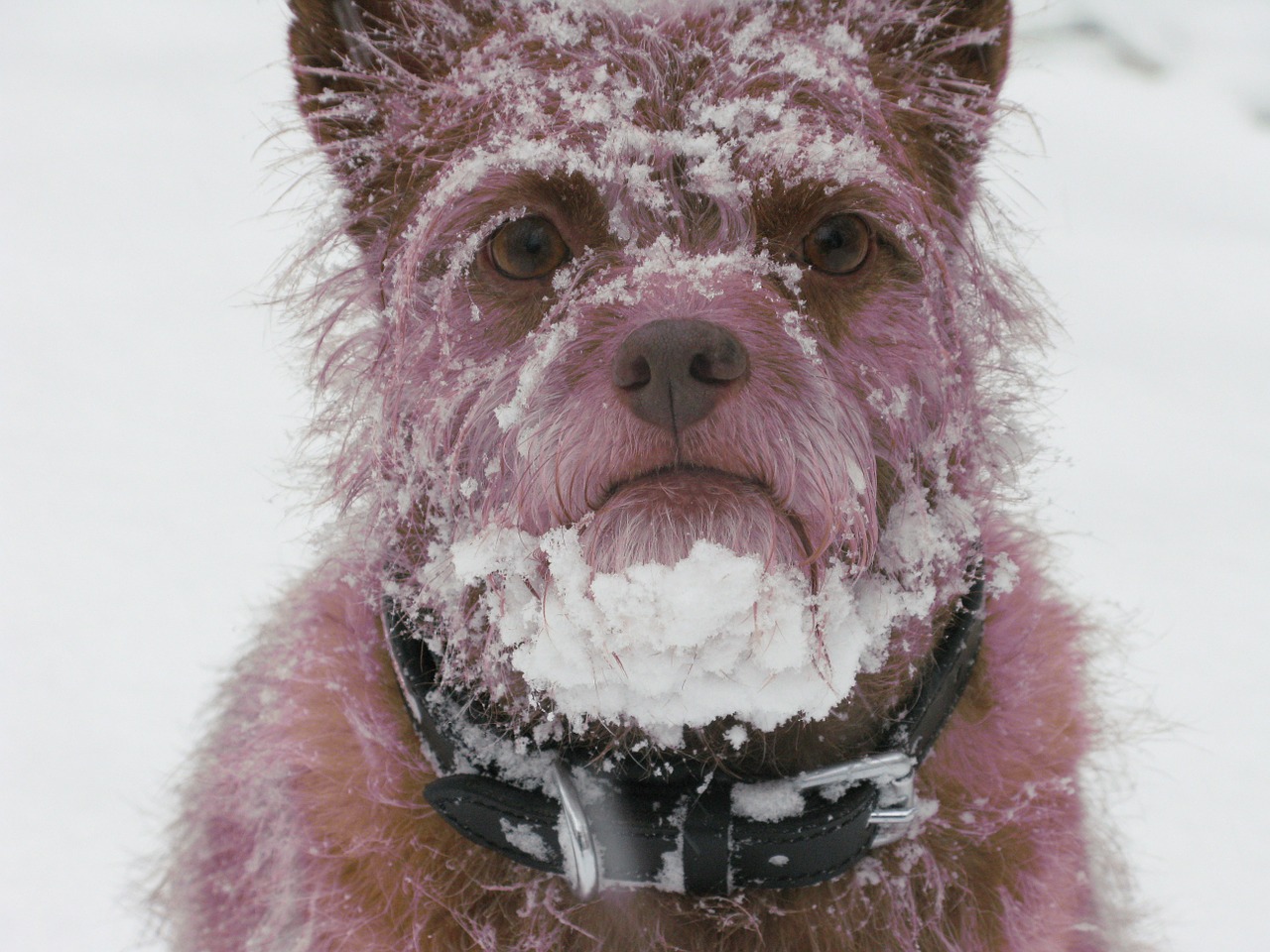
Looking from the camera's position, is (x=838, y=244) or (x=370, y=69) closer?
(x=838, y=244)

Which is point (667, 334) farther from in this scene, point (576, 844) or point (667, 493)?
point (576, 844)

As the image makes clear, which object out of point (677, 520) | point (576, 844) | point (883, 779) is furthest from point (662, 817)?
point (677, 520)

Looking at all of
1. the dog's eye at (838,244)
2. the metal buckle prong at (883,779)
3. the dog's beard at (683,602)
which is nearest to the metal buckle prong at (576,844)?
the dog's beard at (683,602)

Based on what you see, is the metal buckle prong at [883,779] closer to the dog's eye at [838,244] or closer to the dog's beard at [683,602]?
the dog's beard at [683,602]

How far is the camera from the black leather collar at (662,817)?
1.69m

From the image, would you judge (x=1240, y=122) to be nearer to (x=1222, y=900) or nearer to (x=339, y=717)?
(x=1222, y=900)

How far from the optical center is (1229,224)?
20.7ft

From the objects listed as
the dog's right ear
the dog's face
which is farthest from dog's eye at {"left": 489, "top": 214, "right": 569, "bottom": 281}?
the dog's right ear

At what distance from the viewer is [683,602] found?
1.53 meters

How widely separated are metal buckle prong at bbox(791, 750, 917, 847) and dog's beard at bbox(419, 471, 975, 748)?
0.10 meters

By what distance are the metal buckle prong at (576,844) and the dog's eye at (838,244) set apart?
2.97ft

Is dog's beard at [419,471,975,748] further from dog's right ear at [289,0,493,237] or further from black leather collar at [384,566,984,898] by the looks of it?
dog's right ear at [289,0,493,237]

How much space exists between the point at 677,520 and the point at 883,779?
0.57m

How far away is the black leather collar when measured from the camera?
A: 1.69 meters
